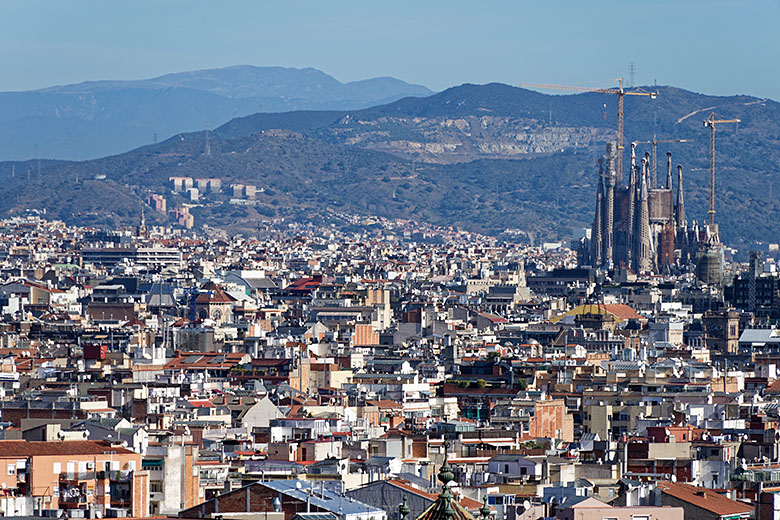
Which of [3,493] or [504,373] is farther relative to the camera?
[504,373]

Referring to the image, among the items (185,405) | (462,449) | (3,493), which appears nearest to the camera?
(3,493)

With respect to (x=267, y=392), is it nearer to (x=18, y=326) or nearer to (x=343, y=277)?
(x=18, y=326)

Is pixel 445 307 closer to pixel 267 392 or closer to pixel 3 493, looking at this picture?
pixel 267 392

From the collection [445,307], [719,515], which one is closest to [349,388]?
[719,515]

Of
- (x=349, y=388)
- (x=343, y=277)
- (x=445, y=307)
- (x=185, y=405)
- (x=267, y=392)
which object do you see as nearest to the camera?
(x=185, y=405)

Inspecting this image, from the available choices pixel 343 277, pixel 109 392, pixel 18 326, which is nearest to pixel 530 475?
pixel 109 392

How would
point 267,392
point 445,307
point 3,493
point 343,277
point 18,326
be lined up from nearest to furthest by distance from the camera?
1. point 3,493
2. point 267,392
3. point 18,326
4. point 445,307
5. point 343,277

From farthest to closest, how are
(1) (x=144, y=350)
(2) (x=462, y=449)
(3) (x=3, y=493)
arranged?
(1) (x=144, y=350), (2) (x=462, y=449), (3) (x=3, y=493)

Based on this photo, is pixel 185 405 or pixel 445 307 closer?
pixel 185 405
